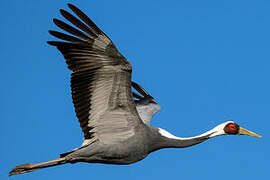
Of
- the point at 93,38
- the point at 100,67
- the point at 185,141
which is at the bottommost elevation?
the point at 185,141

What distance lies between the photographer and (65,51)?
788cm

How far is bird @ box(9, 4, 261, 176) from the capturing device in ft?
25.6

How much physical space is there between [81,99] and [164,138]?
2.03 m

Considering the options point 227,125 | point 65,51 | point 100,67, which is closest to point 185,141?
point 227,125

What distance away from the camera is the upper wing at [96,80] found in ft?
25.6

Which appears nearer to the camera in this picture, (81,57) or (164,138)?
(81,57)

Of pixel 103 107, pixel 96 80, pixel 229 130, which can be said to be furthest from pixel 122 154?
pixel 229 130

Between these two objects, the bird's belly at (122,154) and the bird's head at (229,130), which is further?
the bird's head at (229,130)

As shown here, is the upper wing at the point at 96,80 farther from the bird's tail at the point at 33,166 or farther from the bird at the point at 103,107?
the bird's tail at the point at 33,166

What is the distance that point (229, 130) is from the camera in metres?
9.52

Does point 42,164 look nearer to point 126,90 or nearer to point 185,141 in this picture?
point 126,90

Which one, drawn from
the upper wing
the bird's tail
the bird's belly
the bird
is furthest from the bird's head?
the bird's tail

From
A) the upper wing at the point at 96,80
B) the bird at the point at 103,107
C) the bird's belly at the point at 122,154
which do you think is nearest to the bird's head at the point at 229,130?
the bird at the point at 103,107

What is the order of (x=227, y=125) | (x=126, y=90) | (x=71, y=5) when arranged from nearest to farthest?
(x=71, y=5)
(x=126, y=90)
(x=227, y=125)
